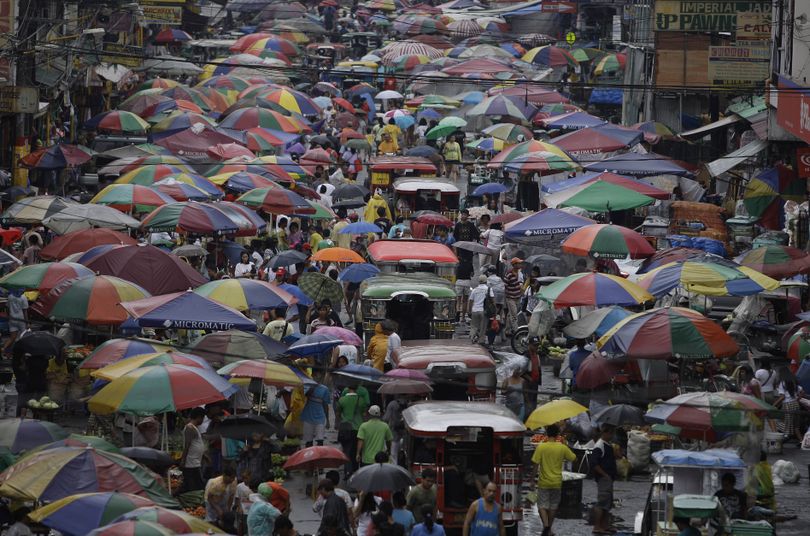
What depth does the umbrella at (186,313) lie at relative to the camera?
60.6ft

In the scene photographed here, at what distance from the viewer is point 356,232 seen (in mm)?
27141

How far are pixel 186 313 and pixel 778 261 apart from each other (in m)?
9.49

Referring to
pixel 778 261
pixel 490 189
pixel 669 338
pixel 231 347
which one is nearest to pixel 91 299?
pixel 231 347

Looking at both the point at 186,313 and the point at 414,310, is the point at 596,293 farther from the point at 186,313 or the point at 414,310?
the point at 186,313

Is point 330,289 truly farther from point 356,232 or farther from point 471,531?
point 471,531

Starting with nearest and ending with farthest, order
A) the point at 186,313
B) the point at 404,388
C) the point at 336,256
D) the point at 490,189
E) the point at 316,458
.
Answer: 1. the point at 316,458
2. the point at 404,388
3. the point at 186,313
4. the point at 336,256
5. the point at 490,189

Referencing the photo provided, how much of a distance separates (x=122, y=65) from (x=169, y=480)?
2888cm

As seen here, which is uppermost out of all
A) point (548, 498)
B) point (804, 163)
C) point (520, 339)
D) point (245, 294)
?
point (804, 163)

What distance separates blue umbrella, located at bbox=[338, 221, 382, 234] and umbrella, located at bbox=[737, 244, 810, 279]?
6.43 meters

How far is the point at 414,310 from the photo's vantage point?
870 inches

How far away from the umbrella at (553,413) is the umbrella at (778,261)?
7239 millimetres

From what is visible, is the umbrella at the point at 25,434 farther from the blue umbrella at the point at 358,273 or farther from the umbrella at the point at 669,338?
the blue umbrella at the point at 358,273

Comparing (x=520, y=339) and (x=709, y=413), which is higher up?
(x=709, y=413)

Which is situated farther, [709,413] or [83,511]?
[709,413]
